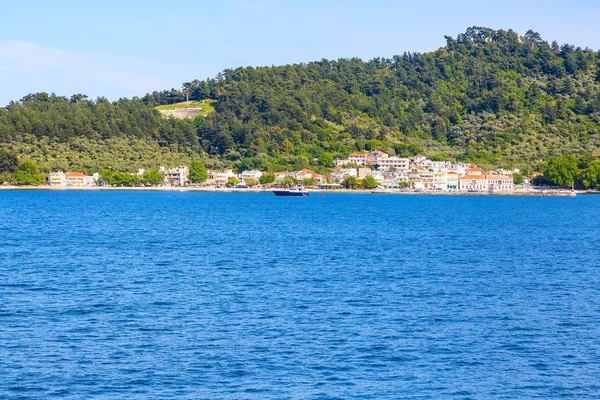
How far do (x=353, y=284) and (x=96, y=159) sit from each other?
128916mm

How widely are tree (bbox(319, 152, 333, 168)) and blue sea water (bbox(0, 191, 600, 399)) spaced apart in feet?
397

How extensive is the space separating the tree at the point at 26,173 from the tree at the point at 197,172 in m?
26.7

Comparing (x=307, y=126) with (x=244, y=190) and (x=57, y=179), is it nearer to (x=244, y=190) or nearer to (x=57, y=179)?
(x=244, y=190)

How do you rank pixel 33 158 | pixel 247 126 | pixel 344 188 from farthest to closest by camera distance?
1. pixel 247 126
2. pixel 344 188
3. pixel 33 158

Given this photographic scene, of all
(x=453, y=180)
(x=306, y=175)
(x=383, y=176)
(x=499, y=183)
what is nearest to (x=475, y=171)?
(x=453, y=180)

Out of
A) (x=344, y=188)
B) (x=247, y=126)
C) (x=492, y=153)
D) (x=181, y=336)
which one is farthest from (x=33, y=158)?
(x=181, y=336)

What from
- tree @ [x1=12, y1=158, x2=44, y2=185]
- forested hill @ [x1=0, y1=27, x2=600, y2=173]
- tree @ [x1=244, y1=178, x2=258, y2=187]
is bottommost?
tree @ [x1=244, y1=178, x2=258, y2=187]

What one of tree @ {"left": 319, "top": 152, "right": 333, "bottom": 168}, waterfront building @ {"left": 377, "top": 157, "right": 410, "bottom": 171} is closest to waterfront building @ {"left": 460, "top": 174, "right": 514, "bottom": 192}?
waterfront building @ {"left": 377, "top": 157, "right": 410, "bottom": 171}

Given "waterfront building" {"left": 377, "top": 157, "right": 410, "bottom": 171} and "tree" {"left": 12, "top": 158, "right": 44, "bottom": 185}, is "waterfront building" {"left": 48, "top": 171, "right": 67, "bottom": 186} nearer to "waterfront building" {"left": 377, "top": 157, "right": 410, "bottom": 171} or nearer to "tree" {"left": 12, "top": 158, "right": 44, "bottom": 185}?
"tree" {"left": 12, "top": 158, "right": 44, "bottom": 185}

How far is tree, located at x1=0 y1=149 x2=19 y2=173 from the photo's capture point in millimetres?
137700

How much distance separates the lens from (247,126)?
560 ft

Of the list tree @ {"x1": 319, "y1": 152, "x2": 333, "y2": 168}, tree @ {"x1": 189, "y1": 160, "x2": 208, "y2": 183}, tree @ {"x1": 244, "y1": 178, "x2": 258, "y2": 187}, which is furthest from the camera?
tree @ {"x1": 319, "y1": 152, "x2": 333, "y2": 168}

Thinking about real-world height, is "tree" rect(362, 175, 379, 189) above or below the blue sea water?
above

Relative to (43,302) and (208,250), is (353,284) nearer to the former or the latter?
(43,302)
